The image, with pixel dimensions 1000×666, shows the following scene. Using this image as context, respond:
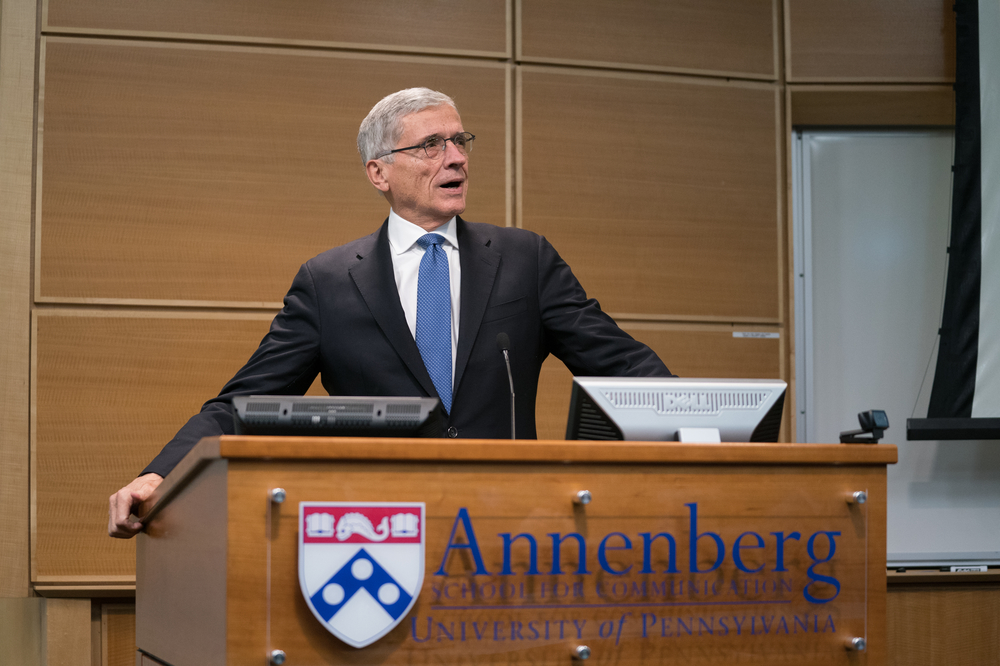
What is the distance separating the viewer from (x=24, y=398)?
10.6 feet

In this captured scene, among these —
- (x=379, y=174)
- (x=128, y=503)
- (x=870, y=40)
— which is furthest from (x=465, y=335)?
(x=870, y=40)

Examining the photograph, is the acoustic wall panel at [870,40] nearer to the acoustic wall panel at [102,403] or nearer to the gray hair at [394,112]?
the gray hair at [394,112]

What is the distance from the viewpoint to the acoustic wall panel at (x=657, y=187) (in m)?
3.67

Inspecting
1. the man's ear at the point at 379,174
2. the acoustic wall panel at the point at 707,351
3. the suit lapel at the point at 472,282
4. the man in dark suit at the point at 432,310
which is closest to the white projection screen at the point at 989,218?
the acoustic wall panel at the point at 707,351

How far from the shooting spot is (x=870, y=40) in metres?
3.88

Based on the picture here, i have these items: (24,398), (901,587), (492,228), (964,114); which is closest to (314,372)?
→ (492,228)

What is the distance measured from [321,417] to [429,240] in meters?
1.11

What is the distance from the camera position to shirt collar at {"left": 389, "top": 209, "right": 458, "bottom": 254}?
91.3 inches

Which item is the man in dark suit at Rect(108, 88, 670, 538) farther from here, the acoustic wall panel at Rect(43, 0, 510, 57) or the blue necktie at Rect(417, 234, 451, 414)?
the acoustic wall panel at Rect(43, 0, 510, 57)

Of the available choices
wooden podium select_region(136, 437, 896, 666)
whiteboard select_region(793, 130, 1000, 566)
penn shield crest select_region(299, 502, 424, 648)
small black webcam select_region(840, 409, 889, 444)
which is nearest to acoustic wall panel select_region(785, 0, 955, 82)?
whiteboard select_region(793, 130, 1000, 566)

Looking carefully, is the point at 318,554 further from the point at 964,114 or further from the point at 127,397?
the point at 964,114

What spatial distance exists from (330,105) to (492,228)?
1.44 meters

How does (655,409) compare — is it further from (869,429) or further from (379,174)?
(379,174)

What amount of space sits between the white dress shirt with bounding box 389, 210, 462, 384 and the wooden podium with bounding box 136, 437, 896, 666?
945mm
